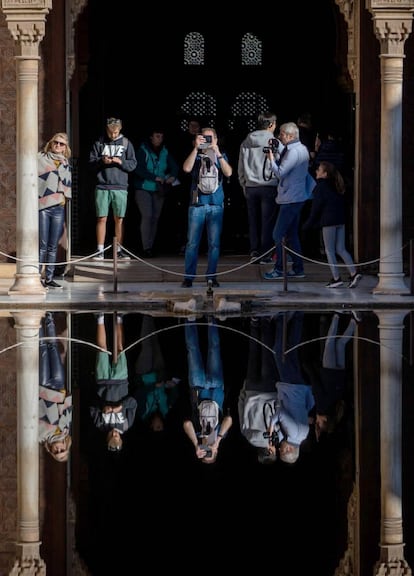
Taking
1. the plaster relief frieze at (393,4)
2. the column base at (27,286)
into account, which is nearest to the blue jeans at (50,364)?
the column base at (27,286)

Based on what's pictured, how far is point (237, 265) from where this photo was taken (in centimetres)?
1978

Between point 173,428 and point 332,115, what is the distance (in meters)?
13.0

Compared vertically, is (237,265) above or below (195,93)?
below

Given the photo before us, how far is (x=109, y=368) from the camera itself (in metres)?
12.9

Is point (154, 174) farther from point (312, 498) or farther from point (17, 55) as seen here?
point (312, 498)

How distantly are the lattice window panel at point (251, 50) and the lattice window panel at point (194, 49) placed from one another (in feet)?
1.92

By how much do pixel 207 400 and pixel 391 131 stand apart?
6.85 m

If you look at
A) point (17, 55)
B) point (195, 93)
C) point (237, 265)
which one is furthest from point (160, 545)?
point (195, 93)

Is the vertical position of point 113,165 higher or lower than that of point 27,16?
lower

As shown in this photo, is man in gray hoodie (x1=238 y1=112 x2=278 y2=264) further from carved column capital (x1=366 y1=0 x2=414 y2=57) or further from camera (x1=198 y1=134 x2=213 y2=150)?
carved column capital (x1=366 y1=0 x2=414 y2=57)

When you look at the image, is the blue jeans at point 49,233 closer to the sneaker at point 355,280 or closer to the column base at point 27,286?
the column base at point 27,286

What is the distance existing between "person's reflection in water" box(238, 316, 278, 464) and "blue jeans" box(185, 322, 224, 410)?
7.7 inches

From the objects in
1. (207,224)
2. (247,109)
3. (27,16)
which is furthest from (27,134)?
(247,109)

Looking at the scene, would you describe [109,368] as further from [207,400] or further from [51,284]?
[51,284]
